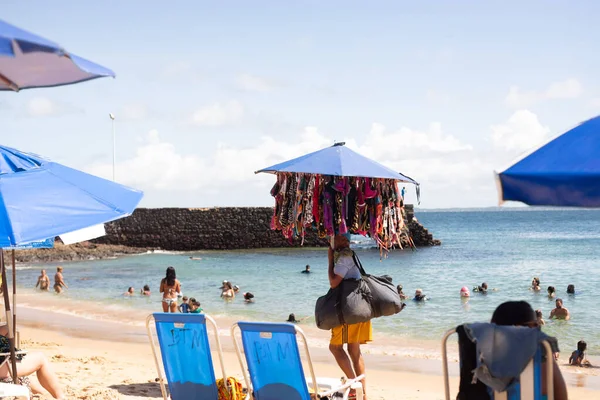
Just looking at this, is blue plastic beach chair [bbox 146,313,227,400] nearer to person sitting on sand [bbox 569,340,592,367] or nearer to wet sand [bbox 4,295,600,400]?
wet sand [bbox 4,295,600,400]

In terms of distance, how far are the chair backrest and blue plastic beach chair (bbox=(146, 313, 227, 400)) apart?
0.76ft

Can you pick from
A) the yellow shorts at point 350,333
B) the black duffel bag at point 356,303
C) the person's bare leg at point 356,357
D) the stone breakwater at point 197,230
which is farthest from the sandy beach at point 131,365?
the stone breakwater at point 197,230

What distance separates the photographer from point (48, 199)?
430cm

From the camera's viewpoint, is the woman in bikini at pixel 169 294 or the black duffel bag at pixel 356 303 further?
the woman in bikini at pixel 169 294

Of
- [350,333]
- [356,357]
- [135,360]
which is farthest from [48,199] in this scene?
[135,360]

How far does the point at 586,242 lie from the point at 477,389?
4662cm

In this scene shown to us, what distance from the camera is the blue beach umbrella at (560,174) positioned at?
129 inches

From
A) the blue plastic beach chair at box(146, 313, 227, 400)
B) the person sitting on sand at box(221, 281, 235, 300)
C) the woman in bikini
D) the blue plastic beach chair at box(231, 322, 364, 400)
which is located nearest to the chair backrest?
the blue plastic beach chair at box(231, 322, 364, 400)

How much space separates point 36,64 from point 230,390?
107 inches

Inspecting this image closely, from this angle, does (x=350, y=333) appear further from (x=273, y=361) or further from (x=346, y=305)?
(x=273, y=361)

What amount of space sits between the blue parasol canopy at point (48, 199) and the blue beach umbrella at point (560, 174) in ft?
7.18

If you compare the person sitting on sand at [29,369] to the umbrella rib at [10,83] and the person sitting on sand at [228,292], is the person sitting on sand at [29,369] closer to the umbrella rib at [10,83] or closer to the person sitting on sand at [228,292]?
→ the umbrella rib at [10,83]

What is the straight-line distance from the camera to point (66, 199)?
14.3 ft

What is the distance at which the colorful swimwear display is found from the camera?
19.9 feet
